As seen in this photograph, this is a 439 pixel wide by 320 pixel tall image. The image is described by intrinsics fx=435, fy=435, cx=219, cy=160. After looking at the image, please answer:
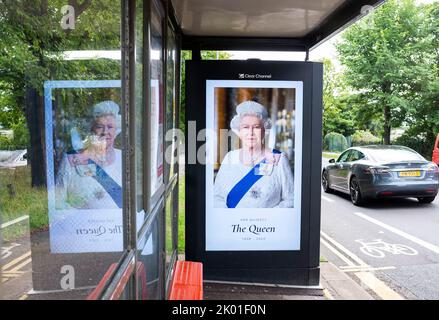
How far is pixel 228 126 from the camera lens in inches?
183

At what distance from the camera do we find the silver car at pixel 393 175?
10.1 m

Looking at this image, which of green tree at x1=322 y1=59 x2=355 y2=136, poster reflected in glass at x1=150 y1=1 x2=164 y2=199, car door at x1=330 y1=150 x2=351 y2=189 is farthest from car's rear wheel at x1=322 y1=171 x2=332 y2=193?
green tree at x1=322 y1=59 x2=355 y2=136

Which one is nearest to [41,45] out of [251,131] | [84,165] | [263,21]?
[84,165]

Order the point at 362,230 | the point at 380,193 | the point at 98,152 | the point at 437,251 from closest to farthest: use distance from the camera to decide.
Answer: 1. the point at 98,152
2. the point at 437,251
3. the point at 362,230
4. the point at 380,193

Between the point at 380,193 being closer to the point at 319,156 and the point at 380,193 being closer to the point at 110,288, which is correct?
the point at 319,156

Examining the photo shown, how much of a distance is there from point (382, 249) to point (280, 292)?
3112 mm

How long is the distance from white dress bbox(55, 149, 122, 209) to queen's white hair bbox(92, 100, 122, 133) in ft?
0.60

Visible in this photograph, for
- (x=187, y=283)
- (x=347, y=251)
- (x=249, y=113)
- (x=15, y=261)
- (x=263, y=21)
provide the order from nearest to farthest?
1. (x=15, y=261)
2. (x=187, y=283)
3. (x=263, y=21)
4. (x=249, y=113)
5. (x=347, y=251)

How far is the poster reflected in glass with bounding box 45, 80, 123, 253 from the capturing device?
2.29 meters

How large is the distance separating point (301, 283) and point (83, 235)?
280 cm

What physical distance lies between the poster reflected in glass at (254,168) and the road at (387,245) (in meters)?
1.52

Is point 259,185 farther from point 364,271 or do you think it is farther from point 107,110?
point 107,110

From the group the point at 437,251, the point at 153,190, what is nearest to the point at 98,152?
the point at 153,190

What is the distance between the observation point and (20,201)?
225cm
